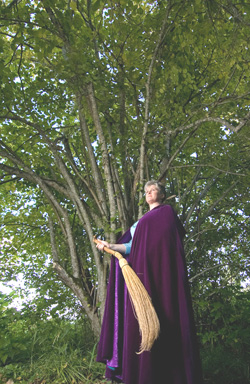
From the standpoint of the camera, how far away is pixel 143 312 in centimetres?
221

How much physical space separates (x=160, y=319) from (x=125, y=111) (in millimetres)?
3642

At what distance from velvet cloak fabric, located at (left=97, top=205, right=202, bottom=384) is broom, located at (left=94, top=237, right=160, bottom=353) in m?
0.08

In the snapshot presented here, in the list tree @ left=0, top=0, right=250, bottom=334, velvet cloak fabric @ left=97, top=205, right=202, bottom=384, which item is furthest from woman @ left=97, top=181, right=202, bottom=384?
tree @ left=0, top=0, right=250, bottom=334

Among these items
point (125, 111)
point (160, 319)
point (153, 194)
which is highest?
point (125, 111)

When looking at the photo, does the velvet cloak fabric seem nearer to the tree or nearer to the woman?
the woman

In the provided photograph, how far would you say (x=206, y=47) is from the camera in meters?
4.97

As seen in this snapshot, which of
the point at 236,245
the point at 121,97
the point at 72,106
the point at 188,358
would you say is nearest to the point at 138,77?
the point at 121,97

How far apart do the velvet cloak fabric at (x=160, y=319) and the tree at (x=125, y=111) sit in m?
1.22

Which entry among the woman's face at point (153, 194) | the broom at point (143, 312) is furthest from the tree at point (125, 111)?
the broom at point (143, 312)

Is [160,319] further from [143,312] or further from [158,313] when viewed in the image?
[143,312]

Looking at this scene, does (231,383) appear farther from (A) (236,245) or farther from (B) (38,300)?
(B) (38,300)

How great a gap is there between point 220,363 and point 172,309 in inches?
98.3

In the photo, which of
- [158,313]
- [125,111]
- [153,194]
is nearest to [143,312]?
[158,313]

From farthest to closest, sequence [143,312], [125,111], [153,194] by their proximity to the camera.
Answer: [125,111] → [153,194] → [143,312]
